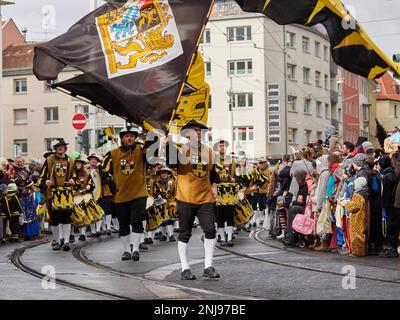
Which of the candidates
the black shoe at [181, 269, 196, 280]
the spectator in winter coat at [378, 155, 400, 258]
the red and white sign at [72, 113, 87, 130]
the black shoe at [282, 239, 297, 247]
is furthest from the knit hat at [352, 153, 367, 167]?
the red and white sign at [72, 113, 87, 130]

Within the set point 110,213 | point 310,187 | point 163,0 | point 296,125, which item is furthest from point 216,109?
point 163,0

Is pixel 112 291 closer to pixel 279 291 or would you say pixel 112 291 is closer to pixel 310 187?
pixel 279 291

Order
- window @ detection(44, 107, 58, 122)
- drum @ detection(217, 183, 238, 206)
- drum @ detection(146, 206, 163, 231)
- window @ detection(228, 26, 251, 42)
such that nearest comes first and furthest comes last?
drum @ detection(217, 183, 238, 206), drum @ detection(146, 206, 163, 231), window @ detection(228, 26, 251, 42), window @ detection(44, 107, 58, 122)

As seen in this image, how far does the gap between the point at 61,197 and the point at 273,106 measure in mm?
53786

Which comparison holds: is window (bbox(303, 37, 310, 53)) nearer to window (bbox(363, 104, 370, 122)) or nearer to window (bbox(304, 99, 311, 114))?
window (bbox(304, 99, 311, 114))

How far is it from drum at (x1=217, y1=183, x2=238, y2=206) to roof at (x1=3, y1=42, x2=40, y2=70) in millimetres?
59755

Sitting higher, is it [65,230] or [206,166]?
[206,166]

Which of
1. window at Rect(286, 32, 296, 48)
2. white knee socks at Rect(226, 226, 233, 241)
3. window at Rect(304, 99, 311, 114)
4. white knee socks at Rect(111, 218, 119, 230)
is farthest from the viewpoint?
window at Rect(304, 99, 311, 114)

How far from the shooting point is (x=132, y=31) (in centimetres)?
1221

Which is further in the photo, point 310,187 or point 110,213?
point 110,213

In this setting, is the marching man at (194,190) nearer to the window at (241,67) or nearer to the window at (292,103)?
the window at (241,67)

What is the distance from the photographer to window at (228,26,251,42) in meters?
71.2

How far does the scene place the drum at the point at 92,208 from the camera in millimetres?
20328
